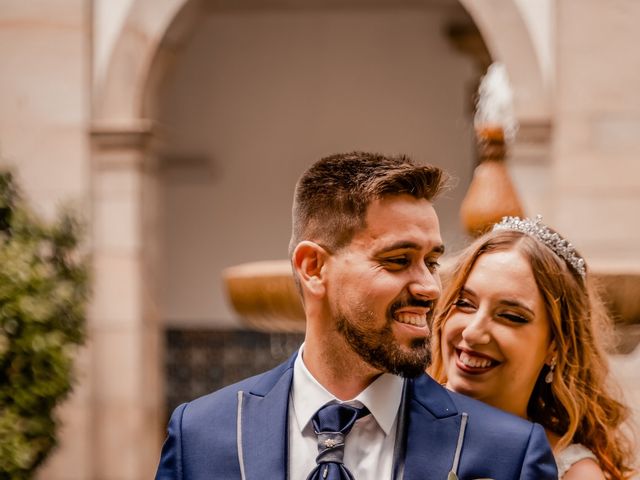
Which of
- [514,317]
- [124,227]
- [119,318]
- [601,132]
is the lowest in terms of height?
[119,318]

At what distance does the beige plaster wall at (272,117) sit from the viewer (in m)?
11.5

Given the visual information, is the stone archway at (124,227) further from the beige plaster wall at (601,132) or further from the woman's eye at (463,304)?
the woman's eye at (463,304)

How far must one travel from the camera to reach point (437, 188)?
7.53 ft

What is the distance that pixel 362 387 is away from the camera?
7.61 ft

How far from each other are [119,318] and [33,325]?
1.54 meters

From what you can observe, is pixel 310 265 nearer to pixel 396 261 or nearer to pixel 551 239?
pixel 396 261

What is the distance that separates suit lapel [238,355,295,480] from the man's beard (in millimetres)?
231

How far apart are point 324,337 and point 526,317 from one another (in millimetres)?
610

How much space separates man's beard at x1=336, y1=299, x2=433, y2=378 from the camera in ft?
7.18

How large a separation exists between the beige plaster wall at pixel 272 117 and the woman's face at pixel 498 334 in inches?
343

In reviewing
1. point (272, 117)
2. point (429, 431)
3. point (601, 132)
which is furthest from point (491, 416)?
point (272, 117)

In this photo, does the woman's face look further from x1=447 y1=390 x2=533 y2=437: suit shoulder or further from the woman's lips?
x1=447 y1=390 x2=533 y2=437: suit shoulder

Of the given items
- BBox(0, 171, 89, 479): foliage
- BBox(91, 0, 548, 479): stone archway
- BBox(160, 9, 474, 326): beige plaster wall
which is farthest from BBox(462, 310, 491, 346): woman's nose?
BBox(160, 9, 474, 326): beige plaster wall

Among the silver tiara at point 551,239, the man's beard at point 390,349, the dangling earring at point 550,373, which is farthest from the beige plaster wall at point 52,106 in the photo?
the man's beard at point 390,349
